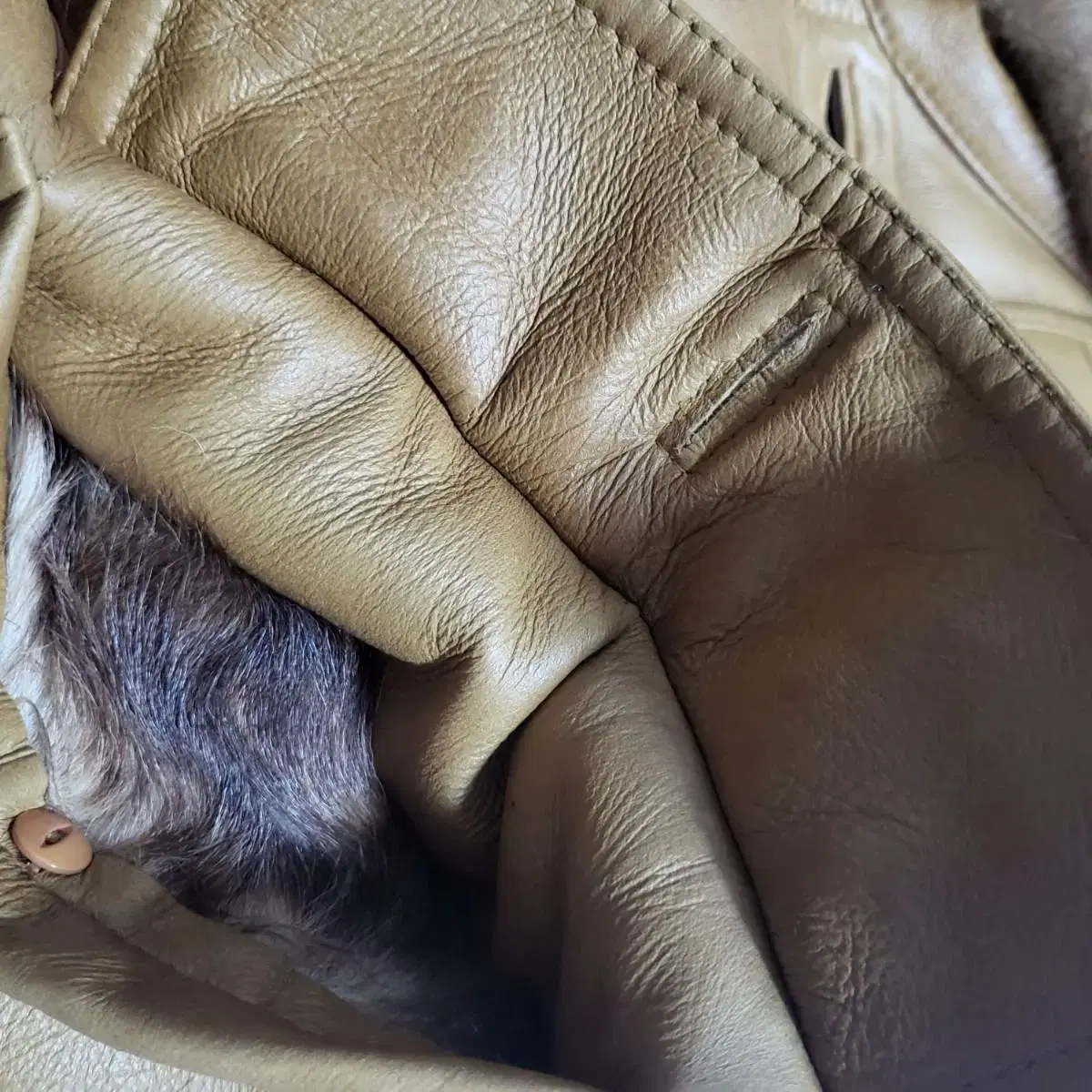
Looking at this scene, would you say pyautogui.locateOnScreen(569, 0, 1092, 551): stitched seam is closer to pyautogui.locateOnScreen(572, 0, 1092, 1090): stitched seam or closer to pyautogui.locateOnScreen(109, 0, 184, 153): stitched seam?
pyautogui.locateOnScreen(572, 0, 1092, 1090): stitched seam

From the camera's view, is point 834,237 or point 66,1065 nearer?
point 66,1065

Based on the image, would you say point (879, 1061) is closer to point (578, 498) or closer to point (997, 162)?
point (578, 498)

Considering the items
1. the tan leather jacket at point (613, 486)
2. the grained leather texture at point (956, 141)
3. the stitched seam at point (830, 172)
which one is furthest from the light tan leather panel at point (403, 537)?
the grained leather texture at point (956, 141)

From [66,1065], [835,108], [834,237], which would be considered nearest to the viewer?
[66,1065]

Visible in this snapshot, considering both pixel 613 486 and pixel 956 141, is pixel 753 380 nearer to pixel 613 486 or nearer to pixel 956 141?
pixel 613 486

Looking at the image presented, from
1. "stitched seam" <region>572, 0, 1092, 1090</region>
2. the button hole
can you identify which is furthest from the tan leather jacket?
the button hole

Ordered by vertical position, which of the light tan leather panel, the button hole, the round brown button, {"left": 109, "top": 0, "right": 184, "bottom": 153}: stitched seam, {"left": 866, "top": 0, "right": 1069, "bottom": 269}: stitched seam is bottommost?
the round brown button

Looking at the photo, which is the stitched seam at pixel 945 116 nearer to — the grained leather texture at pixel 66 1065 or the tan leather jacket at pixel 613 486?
the tan leather jacket at pixel 613 486

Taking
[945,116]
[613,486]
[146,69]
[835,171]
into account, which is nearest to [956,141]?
[945,116]
